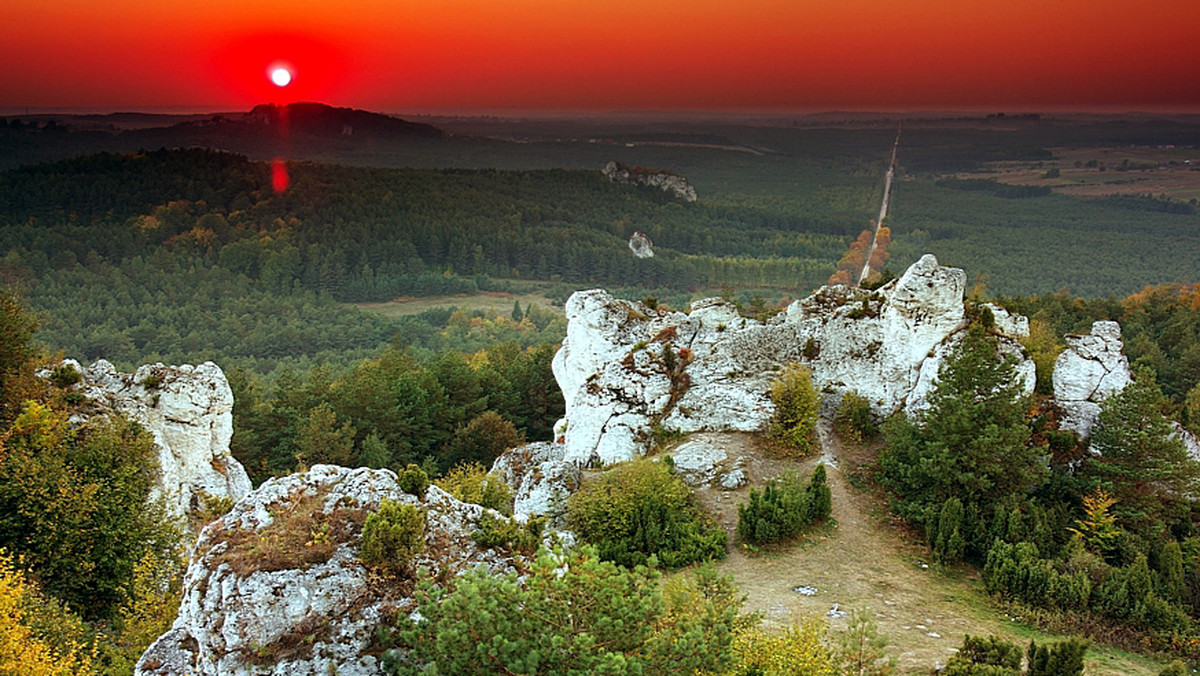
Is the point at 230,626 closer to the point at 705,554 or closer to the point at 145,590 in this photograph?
the point at 145,590

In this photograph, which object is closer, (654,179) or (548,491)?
(548,491)

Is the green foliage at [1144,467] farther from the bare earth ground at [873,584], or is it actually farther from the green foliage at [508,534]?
the green foliage at [508,534]

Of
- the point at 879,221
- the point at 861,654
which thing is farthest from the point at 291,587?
the point at 879,221

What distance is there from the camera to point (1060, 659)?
1273cm

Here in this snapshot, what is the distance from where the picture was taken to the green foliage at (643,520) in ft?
71.7

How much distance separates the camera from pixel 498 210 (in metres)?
144

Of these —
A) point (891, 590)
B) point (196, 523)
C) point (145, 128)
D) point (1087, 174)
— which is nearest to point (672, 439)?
point (891, 590)

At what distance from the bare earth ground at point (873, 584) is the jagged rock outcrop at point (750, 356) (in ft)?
12.6

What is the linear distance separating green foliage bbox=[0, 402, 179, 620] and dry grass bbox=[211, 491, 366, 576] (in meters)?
12.2

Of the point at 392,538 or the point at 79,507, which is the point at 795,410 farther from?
the point at 79,507

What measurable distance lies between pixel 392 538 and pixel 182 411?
1854cm

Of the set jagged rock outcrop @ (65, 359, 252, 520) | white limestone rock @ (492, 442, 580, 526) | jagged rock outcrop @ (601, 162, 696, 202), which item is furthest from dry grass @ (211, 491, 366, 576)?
jagged rock outcrop @ (601, 162, 696, 202)

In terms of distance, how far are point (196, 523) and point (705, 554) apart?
705 inches

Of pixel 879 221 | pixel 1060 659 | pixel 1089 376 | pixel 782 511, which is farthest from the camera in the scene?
pixel 879 221
